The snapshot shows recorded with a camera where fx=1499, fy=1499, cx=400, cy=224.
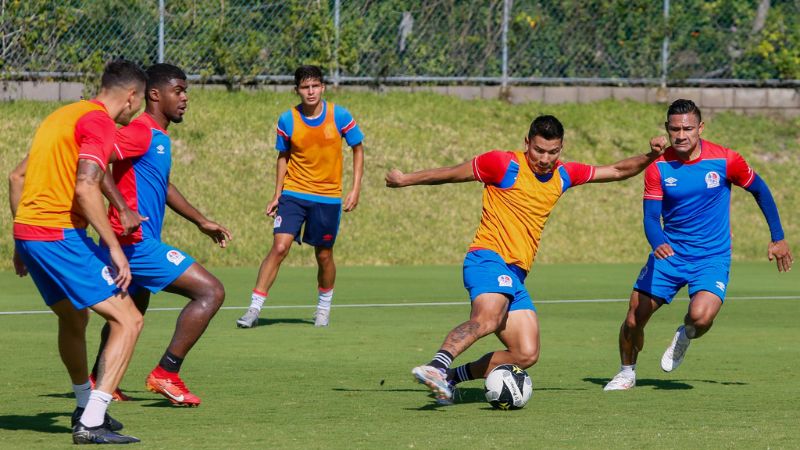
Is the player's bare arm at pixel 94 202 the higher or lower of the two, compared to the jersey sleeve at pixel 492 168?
lower

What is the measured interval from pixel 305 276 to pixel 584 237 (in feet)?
17.2

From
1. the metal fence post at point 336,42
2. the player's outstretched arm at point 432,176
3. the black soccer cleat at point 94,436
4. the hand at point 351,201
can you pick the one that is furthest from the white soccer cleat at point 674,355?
the metal fence post at point 336,42

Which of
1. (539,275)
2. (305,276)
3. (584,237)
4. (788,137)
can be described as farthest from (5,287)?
(788,137)

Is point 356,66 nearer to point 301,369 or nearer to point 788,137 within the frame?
point 788,137

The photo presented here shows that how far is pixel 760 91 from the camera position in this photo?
27.5 m

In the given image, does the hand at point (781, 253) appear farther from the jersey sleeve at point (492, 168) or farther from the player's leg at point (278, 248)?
the player's leg at point (278, 248)

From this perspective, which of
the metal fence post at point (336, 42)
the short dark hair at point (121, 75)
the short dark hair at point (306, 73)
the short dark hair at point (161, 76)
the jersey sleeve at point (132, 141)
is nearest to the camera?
the short dark hair at point (121, 75)

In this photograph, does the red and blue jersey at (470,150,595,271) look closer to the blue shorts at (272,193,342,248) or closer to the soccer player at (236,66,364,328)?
the soccer player at (236,66,364,328)

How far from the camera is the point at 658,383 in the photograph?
1028 centimetres

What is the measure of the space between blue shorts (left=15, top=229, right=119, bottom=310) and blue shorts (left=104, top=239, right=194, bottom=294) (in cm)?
→ 118

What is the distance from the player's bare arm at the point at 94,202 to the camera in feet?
24.0

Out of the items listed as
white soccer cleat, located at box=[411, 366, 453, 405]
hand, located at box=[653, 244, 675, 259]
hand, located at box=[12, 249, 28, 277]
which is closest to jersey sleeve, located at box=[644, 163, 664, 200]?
hand, located at box=[653, 244, 675, 259]

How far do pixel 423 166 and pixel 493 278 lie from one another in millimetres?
14454

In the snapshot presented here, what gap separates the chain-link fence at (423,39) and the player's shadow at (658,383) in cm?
A: 1519
